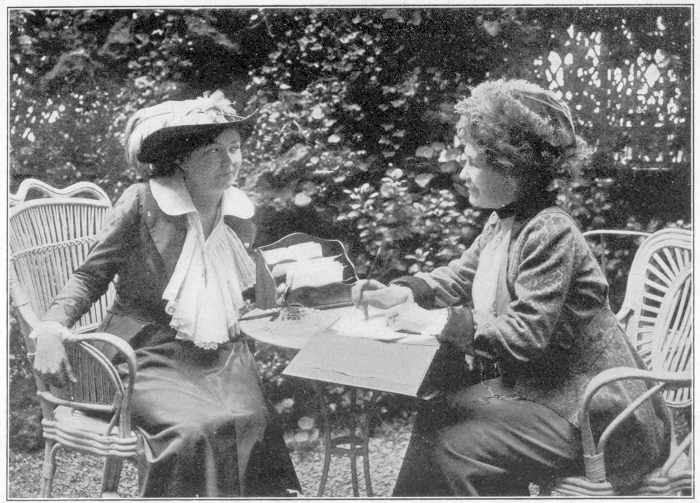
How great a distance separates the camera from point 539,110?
231cm

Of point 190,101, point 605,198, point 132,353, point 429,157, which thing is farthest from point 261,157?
point 605,198

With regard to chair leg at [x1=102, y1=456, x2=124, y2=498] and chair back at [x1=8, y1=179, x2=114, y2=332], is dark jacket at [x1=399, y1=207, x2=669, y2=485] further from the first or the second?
chair back at [x1=8, y1=179, x2=114, y2=332]

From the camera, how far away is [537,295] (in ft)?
7.06

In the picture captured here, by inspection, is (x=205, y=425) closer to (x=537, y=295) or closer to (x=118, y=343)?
(x=118, y=343)

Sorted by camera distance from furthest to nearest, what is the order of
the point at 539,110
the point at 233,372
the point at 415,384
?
the point at 233,372
the point at 539,110
the point at 415,384

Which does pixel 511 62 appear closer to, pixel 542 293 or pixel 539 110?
pixel 539 110

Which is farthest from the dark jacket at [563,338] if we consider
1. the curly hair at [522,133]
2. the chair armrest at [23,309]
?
the chair armrest at [23,309]

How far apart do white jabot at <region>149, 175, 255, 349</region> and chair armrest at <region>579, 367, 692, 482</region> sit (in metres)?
1.21

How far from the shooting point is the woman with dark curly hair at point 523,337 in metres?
2.19

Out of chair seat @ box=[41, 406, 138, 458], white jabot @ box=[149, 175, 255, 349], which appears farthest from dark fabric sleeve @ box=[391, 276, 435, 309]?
chair seat @ box=[41, 406, 138, 458]

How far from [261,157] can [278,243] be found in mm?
318

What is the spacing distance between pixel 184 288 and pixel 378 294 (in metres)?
0.67

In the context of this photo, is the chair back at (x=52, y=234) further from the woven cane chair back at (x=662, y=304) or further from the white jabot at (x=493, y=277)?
the woven cane chair back at (x=662, y=304)

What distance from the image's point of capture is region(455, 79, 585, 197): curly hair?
89.7 inches
